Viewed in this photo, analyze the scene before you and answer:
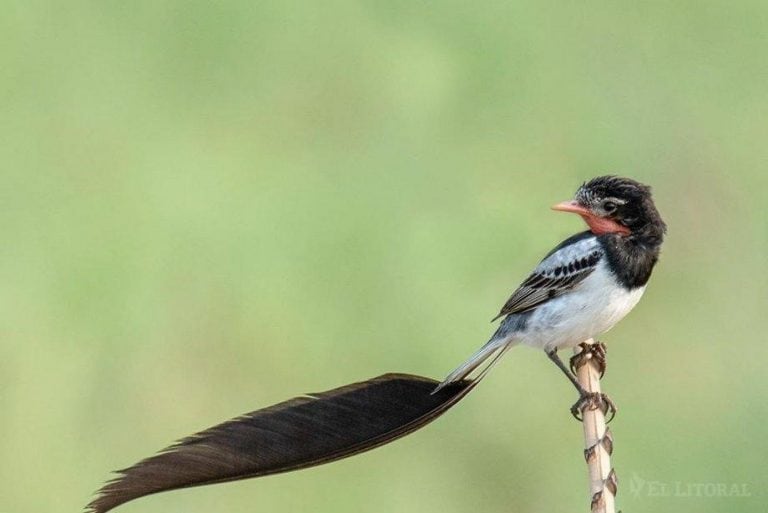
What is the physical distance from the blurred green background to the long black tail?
2.25m

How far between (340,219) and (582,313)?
2.89 m

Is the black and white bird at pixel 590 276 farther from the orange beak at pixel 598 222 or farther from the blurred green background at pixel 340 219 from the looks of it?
the blurred green background at pixel 340 219

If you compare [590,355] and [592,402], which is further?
[590,355]

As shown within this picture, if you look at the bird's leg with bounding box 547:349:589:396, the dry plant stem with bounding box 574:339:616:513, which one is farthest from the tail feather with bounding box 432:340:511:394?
the dry plant stem with bounding box 574:339:616:513

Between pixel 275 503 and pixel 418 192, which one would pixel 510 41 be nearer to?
pixel 418 192

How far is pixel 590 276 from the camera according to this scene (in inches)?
128

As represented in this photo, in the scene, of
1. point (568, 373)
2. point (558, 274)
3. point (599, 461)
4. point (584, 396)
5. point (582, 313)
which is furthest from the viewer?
point (558, 274)

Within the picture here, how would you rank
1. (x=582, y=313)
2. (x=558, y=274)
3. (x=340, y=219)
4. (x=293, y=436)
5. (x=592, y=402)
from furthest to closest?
1. (x=340, y=219)
2. (x=558, y=274)
3. (x=582, y=313)
4. (x=592, y=402)
5. (x=293, y=436)

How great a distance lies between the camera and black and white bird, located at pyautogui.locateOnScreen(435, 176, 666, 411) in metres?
2.99

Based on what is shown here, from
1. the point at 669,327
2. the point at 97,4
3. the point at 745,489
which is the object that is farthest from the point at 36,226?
the point at 745,489

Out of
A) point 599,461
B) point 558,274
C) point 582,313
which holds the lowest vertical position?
point 599,461

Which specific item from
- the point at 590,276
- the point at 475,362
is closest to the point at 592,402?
the point at 475,362

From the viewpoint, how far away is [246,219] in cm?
617

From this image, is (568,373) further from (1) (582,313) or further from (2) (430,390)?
(2) (430,390)
